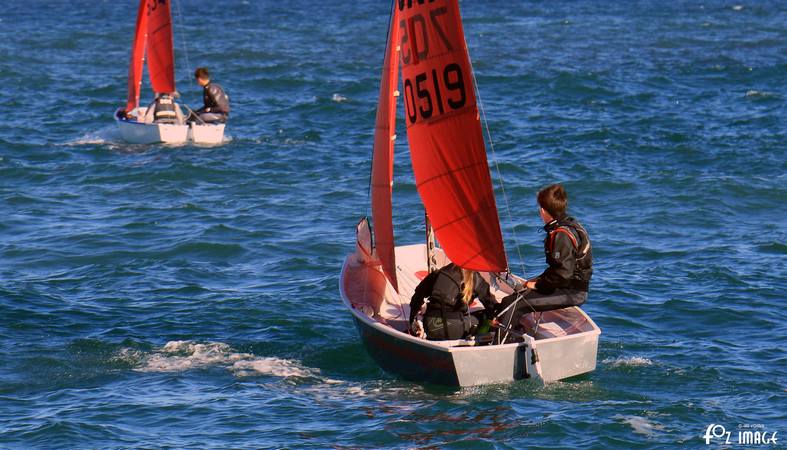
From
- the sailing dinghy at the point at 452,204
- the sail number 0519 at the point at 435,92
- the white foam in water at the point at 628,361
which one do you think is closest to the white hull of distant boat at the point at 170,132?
the sailing dinghy at the point at 452,204

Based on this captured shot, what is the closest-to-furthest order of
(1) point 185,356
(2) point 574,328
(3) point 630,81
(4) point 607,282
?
(2) point 574,328
(1) point 185,356
(4) point 607,282
(3) point 630,81

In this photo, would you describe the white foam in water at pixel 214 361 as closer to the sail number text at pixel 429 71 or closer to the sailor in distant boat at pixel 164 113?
the sail number text at pixel 429 71

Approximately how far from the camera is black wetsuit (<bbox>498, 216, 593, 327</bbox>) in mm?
14852

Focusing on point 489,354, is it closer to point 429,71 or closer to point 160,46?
point 429,71

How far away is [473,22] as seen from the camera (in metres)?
56.4

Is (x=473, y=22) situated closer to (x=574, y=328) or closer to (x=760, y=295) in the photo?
(x=760, y=295)

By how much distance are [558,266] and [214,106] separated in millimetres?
18383

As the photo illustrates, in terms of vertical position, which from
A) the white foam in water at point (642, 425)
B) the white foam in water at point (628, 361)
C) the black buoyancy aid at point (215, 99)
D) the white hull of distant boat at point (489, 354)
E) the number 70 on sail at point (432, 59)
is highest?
the number 70 on sail at point (432, 59)

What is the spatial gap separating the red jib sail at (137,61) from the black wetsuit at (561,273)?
20437 millimetres

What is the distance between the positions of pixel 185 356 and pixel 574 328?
5385 millimetres

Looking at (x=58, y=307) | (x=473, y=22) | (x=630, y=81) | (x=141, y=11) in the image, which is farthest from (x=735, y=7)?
(x=58, y=307)

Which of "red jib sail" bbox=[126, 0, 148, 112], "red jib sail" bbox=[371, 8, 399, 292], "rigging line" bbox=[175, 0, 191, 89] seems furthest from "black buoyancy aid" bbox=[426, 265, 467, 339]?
"rigging line" bbox=[175, 0, 191, 89]

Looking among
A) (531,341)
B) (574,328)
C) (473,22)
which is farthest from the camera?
(473,22)

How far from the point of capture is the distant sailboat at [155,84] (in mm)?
31641
